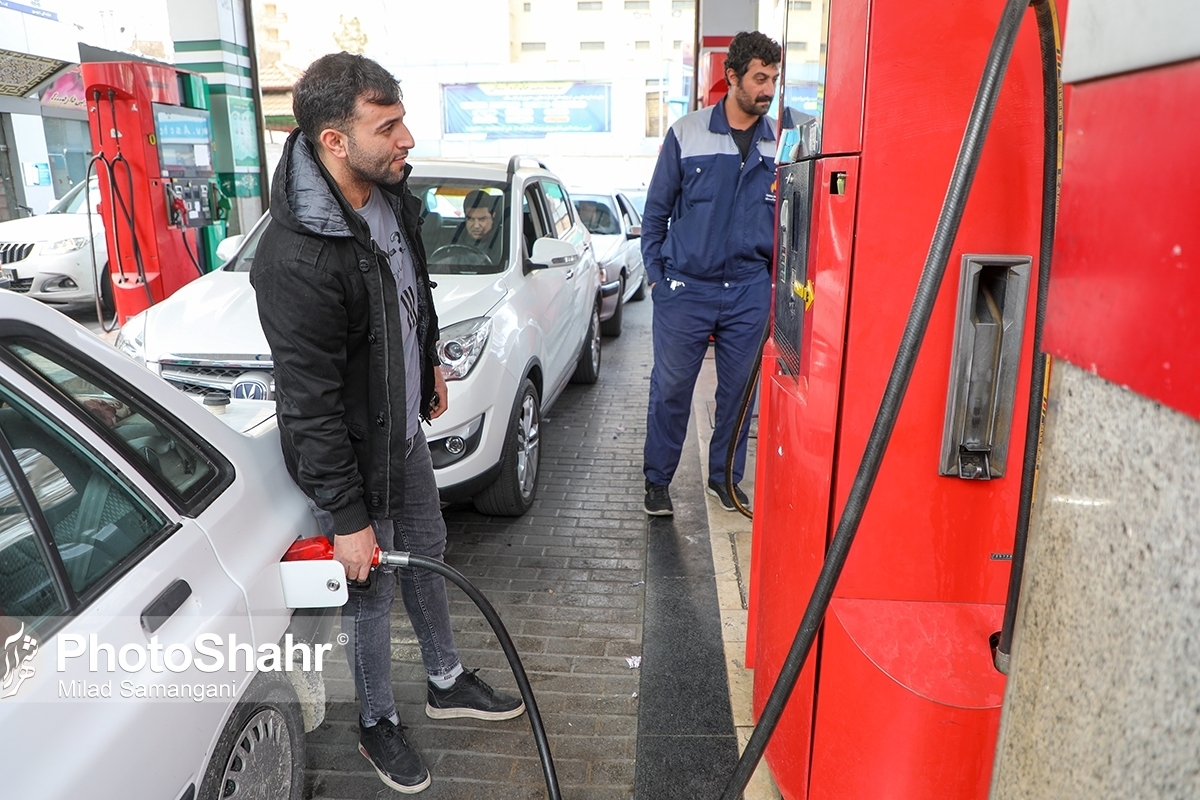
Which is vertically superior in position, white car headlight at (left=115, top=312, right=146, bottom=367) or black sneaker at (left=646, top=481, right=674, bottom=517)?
white car headlight at (left=115, top=312, right=146, bottom=367)

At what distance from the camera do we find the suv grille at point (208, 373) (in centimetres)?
395

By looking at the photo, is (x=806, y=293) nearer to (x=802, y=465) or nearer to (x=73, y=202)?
(x=802, y=465)

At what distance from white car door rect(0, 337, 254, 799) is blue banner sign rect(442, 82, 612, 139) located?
41327mm

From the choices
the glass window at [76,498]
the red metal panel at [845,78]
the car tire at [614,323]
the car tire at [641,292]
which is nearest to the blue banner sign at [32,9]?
the car tire at [641,292]

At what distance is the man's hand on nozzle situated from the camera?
229 cm

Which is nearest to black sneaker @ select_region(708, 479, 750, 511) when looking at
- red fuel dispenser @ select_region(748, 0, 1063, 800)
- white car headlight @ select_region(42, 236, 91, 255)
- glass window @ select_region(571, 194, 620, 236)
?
red fuel dispenser @ select_region(748, 0, 1063, 800)

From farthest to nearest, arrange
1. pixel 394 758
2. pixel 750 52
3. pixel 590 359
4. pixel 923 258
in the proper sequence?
pixel 590 359, pixel 750 52, pixel 394 758, pixel 923 258

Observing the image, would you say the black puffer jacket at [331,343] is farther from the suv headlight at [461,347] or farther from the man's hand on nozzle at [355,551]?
the suv headlight at [461,347]

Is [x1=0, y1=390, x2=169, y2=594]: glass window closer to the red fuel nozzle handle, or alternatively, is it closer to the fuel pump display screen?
the red fuel nozzle handle

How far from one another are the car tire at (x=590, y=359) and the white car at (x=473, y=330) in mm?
1411

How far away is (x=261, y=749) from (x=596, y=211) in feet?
31.3

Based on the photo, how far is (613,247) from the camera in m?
10.1

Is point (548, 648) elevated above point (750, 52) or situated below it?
below

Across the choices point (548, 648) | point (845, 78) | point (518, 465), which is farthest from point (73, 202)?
point (845, 78)
